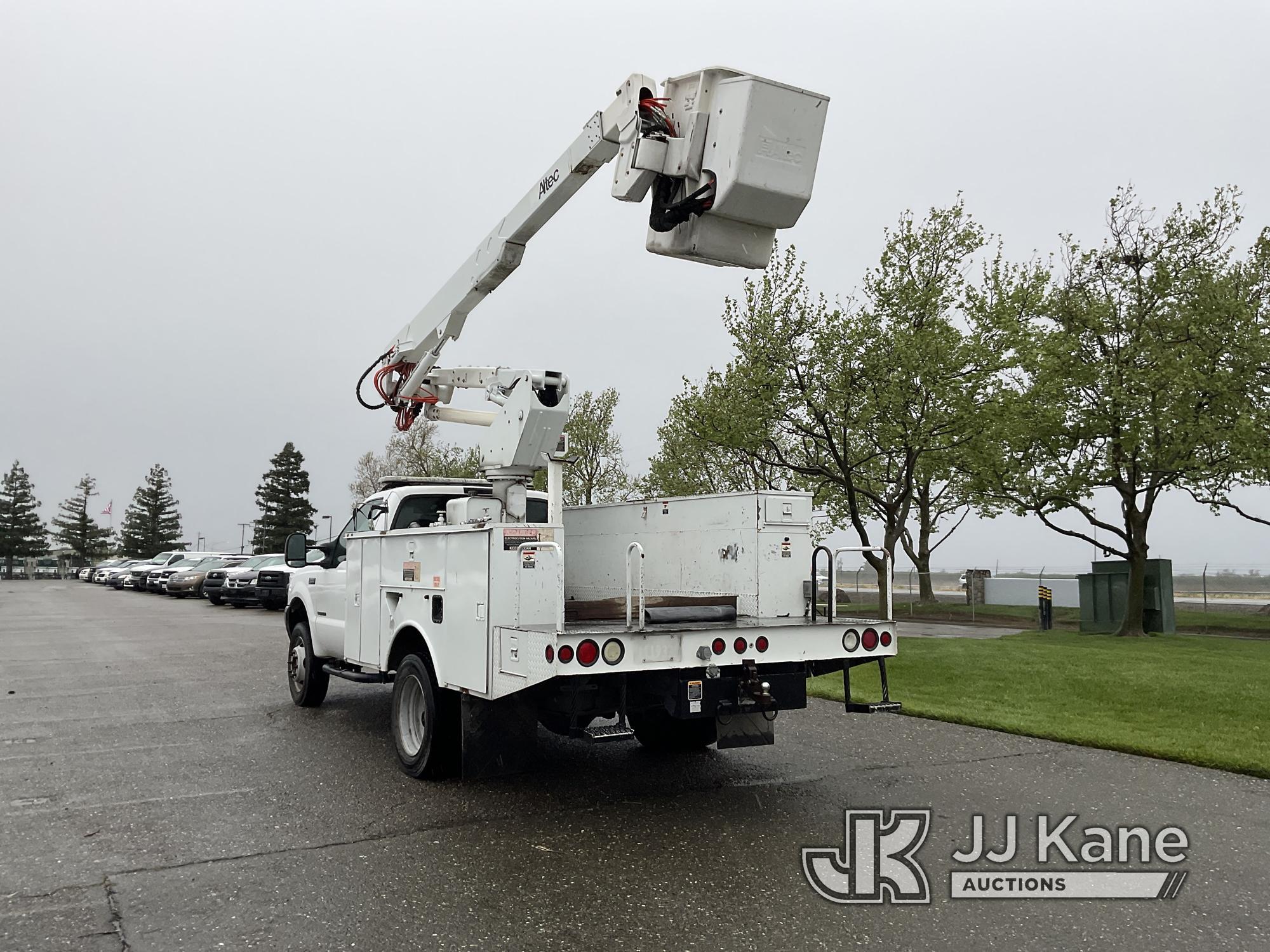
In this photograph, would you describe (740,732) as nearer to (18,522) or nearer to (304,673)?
(304,673)

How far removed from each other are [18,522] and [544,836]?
355 ft

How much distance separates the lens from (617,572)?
25.3 ft

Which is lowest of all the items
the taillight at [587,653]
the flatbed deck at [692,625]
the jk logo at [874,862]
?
the jk logo at [874,862]

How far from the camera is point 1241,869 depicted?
4.95 m

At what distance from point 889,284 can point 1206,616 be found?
1386 centimetres

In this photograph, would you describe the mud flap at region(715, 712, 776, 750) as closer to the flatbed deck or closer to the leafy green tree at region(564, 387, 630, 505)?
the flatbed deck

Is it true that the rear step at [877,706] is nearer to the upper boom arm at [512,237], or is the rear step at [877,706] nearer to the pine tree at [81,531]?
the upper boom arm at [512,237]

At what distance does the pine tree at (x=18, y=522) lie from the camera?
309 ft

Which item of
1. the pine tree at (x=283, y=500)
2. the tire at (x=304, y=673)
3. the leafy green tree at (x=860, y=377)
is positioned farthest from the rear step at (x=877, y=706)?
the pine tree at (x=283, y=500)

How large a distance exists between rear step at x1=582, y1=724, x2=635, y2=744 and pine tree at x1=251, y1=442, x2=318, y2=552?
8311 centimetres

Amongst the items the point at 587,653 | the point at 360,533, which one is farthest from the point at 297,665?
the point at 587,653

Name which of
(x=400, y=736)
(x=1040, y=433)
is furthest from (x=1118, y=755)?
(x=1040, y=433)

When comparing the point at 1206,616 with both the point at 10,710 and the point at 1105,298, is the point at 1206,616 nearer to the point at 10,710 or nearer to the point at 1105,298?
the point at 1105,298

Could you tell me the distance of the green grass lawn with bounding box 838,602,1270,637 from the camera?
24.0 meters
